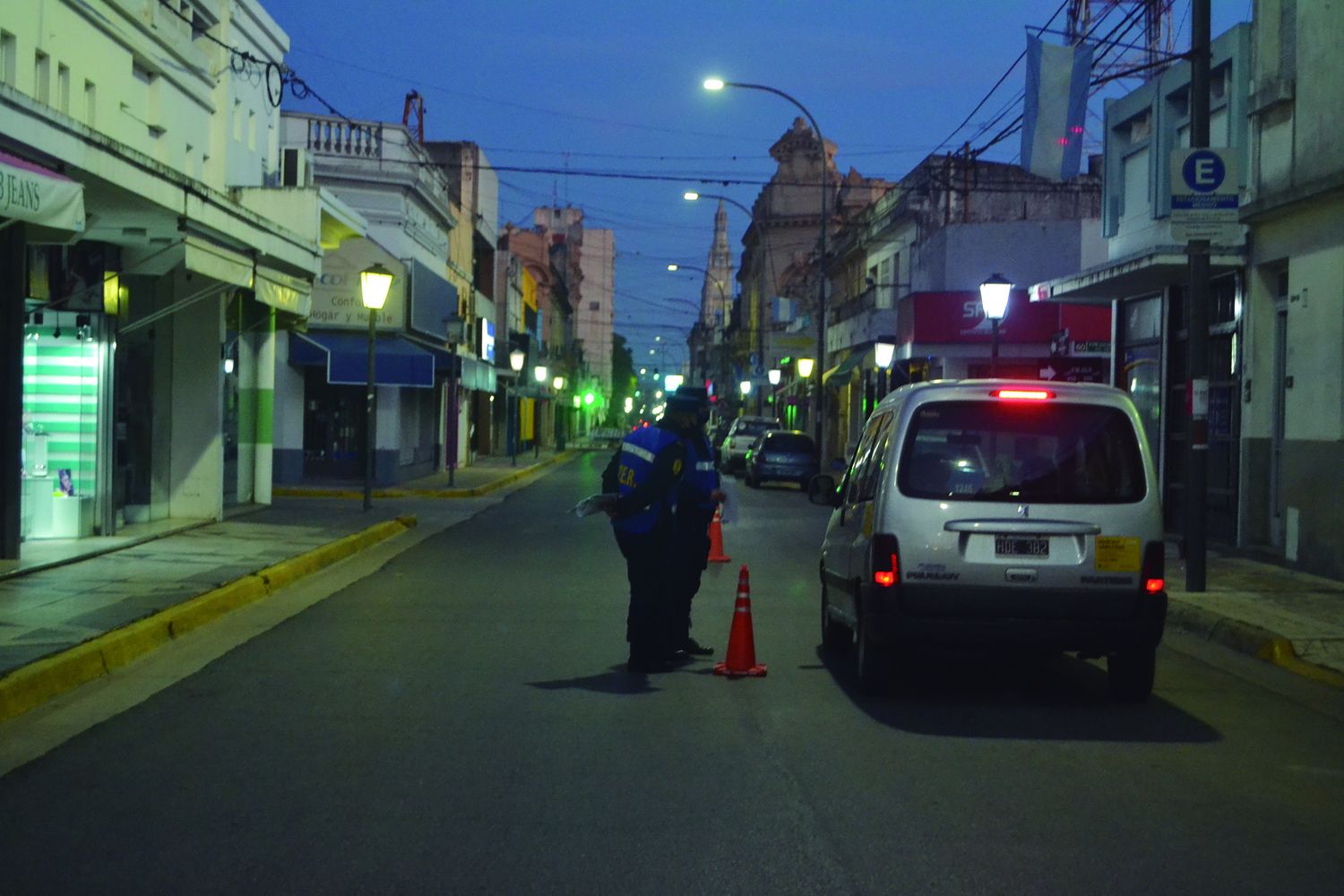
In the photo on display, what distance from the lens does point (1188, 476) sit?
1390cm

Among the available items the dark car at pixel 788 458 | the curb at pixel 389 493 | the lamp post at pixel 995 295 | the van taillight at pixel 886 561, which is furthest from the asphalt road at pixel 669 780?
the dark car at pixel 788 458

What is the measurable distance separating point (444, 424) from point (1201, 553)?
107 ft

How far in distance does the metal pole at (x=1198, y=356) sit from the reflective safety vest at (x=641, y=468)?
6.12 m

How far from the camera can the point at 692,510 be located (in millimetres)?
9930

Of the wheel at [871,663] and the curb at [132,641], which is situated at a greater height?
the wheel at [871,663]

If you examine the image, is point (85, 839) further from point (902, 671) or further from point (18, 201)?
point (18, 201)

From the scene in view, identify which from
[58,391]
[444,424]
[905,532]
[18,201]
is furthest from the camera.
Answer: [444,424]

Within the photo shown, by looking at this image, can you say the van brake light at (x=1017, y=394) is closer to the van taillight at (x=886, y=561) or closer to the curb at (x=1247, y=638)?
the van taillight at (x=886, y=561)

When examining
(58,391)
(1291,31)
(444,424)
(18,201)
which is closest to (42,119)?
(18,201)

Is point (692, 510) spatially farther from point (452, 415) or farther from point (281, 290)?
point (452, 415)

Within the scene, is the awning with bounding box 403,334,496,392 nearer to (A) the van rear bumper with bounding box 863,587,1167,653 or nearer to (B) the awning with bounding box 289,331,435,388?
(B) the awning with bounding box 289,331,435,388

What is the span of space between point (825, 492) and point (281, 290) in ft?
37.2

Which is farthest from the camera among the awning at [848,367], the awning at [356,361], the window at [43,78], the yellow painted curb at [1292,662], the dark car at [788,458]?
the awning at [848,367]

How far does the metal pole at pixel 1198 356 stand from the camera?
13.6 m
